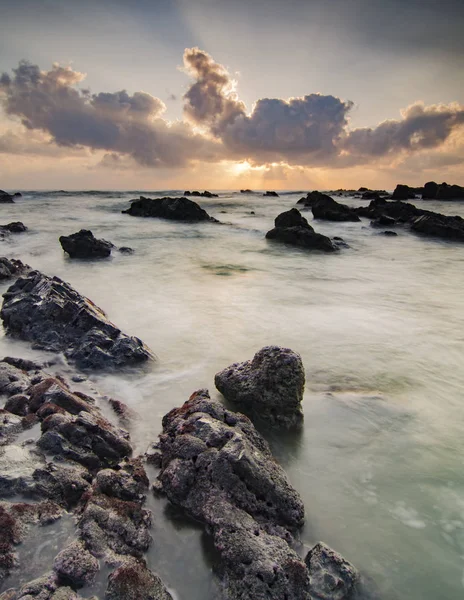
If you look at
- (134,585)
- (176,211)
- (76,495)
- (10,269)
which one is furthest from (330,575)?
(176,211)

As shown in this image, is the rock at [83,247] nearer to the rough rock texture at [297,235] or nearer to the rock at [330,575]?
the rough rock texture at [297,235]

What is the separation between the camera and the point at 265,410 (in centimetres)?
516

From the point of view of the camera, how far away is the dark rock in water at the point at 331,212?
30.6 metres

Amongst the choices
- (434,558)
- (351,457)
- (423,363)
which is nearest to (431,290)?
(423,363)

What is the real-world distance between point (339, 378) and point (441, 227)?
2192cm

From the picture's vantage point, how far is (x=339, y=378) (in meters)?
6.55

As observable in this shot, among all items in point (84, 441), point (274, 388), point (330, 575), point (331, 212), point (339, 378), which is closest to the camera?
point (330, 575)

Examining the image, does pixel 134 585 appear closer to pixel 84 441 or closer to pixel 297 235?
pixel 84 441

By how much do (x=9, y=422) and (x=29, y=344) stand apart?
3.19 meters

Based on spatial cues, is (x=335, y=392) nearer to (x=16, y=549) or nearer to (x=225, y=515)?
(x=225, y=515)

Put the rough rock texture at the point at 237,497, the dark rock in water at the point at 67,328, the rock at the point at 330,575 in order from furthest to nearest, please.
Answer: the dark rock in water at the point at 67,328, the rock at the point at 330,575, the rough rock texture at the point at 237,497

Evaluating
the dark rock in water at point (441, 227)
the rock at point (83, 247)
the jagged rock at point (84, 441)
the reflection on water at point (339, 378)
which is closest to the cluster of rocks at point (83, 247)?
the rock at point (83, 247)

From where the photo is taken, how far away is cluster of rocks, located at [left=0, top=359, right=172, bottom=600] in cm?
273

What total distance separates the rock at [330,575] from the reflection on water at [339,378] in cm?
28
